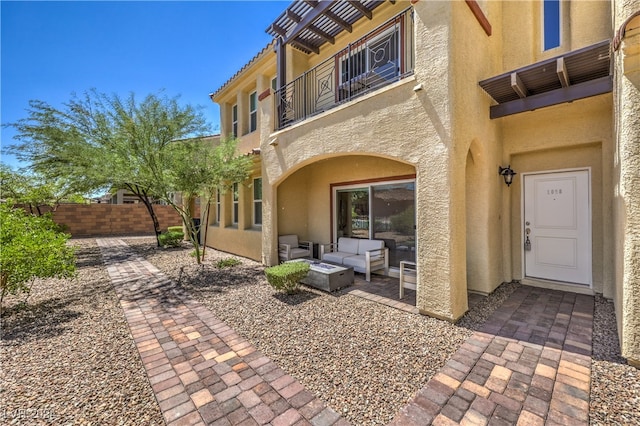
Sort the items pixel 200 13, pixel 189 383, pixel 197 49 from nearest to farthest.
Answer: pixel 189 383, pixel 200 13, pixel 197 49

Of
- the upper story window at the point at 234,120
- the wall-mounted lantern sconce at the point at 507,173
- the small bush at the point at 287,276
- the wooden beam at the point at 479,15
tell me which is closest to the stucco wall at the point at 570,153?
the wall-mounted lantern sconce at the point at 507,173

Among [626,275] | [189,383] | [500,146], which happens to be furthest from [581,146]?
[189,383]

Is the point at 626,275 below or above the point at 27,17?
below

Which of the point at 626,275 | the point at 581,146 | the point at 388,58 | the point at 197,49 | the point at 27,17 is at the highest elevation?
the point at 197,49

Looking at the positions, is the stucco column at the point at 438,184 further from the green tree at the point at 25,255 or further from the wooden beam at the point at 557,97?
the green tree at the point at 25,255

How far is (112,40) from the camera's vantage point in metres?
9.15

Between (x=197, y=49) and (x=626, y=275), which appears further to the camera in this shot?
(x=197, y=49)

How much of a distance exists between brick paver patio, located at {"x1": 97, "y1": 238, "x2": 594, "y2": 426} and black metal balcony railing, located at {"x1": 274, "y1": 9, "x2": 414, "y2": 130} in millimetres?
6060

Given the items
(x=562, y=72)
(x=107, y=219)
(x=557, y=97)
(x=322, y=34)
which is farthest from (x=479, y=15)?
(x=107, y=219)

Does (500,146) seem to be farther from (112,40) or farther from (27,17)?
(27,17)

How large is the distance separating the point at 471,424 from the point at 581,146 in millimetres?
6851

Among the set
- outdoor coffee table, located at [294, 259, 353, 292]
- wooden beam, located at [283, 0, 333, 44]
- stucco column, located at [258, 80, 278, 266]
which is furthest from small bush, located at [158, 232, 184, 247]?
wooden beam, located at [283, 0, 333, 44]

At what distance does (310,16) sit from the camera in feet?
26.4

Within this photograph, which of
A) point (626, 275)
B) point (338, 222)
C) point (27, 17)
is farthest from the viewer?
point (338, 222)
